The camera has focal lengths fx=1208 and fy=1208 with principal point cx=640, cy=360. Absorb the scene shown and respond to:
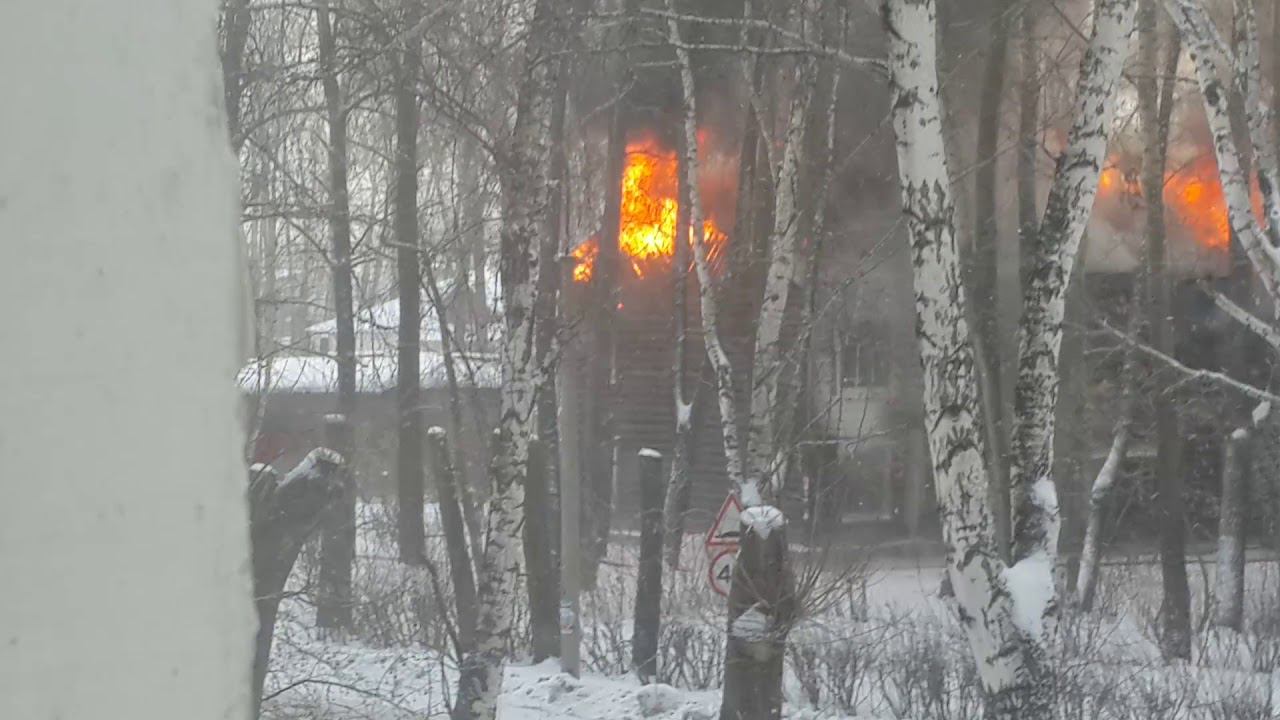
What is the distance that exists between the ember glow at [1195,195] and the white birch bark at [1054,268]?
8.04 metres

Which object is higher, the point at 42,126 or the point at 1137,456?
the point at 42,126

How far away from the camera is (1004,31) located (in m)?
10.6

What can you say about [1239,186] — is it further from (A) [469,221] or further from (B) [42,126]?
(B) [42,126]

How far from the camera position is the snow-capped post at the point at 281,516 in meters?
6.61

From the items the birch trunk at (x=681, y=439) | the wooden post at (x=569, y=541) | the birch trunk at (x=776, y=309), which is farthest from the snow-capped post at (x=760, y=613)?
A: the birch trunk at (x=681, y=439)

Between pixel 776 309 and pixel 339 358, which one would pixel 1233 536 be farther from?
pixel 339 358

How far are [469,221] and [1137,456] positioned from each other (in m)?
8.18

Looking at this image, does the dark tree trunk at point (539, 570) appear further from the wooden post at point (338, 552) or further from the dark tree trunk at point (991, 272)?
the dark tree trunk at point (991, 272)

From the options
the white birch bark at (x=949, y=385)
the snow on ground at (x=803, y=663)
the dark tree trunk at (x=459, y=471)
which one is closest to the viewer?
the white birch bark at (x=949, y=385)

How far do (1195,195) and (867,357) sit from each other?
13.3 ft

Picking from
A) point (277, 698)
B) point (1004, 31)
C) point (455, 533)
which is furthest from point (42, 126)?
point (1004, 31)

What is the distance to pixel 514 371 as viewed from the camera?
6.82m

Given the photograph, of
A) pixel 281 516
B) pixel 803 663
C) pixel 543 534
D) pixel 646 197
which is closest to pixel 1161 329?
pixel 646 197

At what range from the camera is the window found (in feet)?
43.9
